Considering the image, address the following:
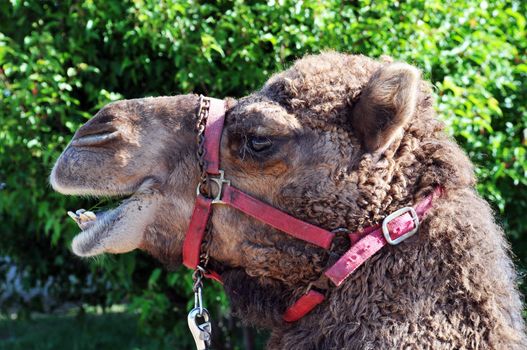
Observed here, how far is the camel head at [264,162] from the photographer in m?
2.63

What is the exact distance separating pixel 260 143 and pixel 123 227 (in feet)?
1.97

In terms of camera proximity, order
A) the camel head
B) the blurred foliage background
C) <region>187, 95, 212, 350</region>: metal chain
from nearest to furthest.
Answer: the camel head, <region>187, 95, 212, 350</region>: metal chain, the blurred foliage background

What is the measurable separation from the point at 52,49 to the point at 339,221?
2867 millimetres

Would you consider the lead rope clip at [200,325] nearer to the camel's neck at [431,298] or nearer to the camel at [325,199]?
the camel at [325,199]

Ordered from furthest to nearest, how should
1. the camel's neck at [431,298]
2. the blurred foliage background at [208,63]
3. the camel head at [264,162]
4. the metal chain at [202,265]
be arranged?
the blurred foliage background at [208,63] < the metal chain at [202,265] < the camel head at [264,162] < the camel's neck at [431,298]

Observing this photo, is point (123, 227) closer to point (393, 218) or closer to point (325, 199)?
point (325, 199)

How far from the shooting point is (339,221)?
103 inches

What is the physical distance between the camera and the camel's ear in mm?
2551

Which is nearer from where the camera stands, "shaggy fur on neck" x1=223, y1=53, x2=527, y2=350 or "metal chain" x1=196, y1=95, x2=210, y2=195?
"shaggy fur on neck" x1=223, y1=53, x2=527, y2=350

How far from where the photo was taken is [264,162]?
2.71 m

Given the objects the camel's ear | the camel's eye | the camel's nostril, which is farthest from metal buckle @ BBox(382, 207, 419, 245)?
Answer: the camel's nostril

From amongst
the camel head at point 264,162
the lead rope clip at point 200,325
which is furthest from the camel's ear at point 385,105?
the lead rope clip at point 200,325

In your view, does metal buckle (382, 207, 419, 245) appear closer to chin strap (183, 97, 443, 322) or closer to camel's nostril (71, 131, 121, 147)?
chin strap (183, 97, 443, 322)

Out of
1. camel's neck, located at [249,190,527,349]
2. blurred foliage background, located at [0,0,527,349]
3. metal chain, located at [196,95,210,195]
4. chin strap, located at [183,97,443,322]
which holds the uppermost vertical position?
metal chain, located at [196,95,210,195]
